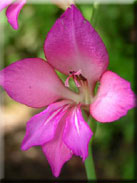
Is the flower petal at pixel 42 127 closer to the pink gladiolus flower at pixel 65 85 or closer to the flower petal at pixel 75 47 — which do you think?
the pink gladiolus flower at pixel 65 85

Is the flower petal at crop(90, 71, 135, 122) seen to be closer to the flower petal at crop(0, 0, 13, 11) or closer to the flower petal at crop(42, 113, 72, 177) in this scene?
the flower petal at crop(42, 113, 72, 177)

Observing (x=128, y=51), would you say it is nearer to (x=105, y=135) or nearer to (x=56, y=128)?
(x=105, y=135)

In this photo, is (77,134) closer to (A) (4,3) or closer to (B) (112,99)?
(B) (112,99)

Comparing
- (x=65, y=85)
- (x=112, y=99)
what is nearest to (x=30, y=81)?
(x=65, y=85)

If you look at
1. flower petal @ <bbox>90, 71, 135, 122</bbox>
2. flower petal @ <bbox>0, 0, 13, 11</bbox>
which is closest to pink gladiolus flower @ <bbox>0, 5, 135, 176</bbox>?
flower petal @ <bbox>90, 71, 135, 122</bbox>

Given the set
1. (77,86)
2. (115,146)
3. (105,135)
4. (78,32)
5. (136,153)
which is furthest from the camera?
(115,146)

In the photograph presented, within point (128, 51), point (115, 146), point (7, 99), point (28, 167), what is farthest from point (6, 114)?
point (128, 51)
